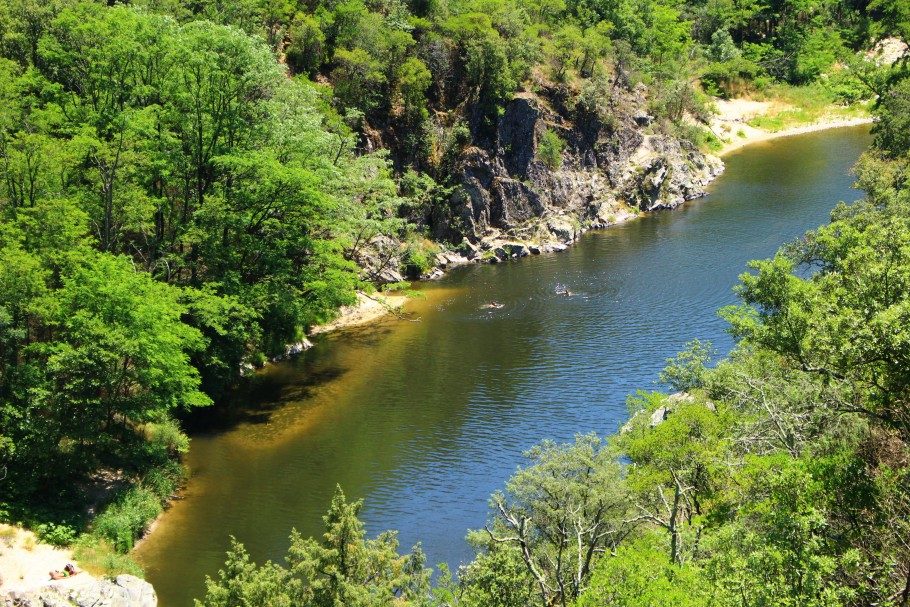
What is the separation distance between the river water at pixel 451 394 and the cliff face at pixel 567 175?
4671mm

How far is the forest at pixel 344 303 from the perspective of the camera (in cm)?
1738

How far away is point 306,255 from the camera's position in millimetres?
50688

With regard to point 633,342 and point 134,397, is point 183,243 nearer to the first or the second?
point 134,397

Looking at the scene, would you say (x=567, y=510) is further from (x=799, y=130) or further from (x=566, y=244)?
(x=799, y=130)

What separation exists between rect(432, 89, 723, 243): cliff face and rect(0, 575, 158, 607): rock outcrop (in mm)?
46283

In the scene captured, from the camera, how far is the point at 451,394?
45250 mm

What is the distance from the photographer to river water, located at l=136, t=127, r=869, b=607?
3400 centimetres

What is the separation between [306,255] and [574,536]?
3030 centimetres

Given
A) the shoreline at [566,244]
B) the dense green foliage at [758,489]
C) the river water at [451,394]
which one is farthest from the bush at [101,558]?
the shoreline at [566,244]

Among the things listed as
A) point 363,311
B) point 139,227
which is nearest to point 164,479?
point 139,227

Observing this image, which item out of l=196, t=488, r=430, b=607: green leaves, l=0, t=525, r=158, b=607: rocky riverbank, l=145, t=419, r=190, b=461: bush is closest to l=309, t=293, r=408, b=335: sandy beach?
l=145, t=419, r=190, b=461: bush

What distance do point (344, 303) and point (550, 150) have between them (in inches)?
1250

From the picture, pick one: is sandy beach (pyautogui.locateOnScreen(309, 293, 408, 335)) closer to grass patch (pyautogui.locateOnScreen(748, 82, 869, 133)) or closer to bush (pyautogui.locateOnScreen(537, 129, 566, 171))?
bush (pyautogui.locateOnScreen(537, 129, 566, 171))

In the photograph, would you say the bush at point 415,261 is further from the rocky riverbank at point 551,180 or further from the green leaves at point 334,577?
the green leaves at point 334,577
